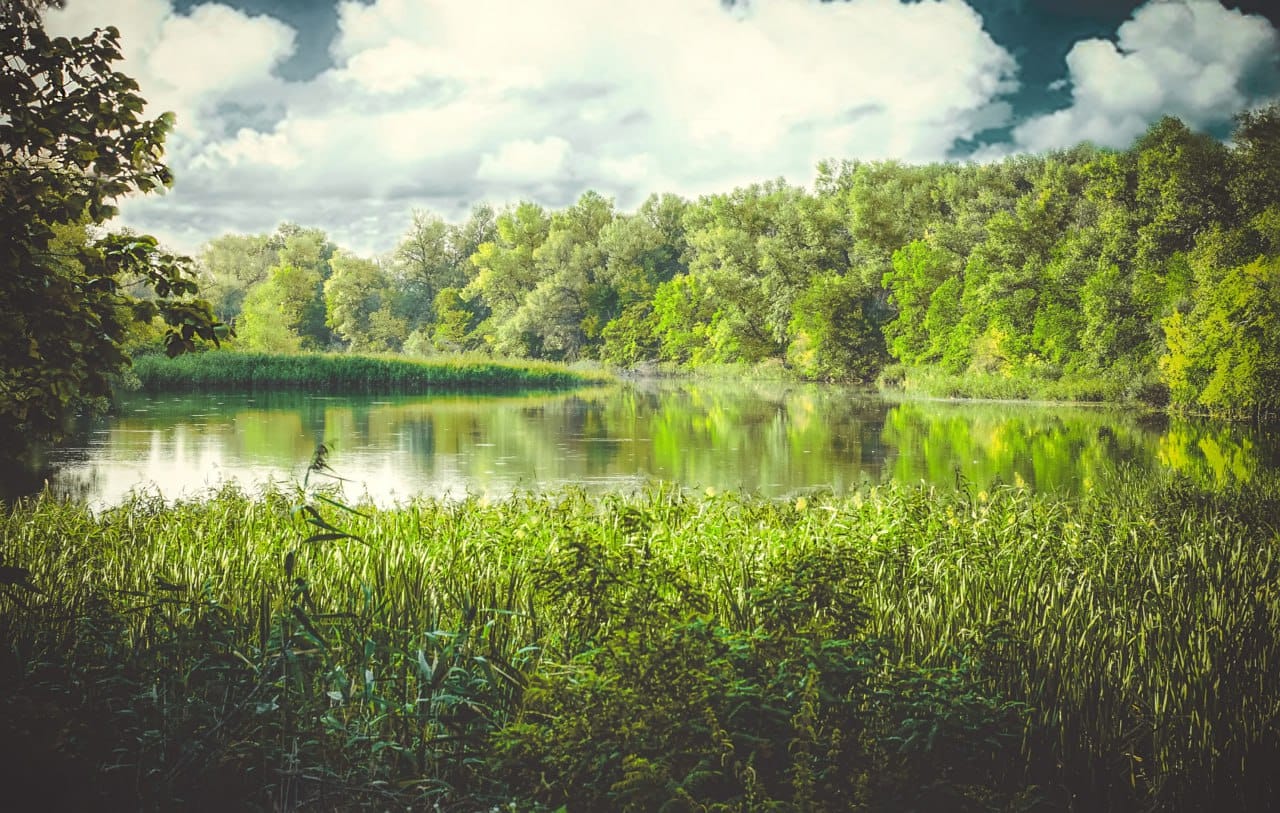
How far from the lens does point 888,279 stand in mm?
43312

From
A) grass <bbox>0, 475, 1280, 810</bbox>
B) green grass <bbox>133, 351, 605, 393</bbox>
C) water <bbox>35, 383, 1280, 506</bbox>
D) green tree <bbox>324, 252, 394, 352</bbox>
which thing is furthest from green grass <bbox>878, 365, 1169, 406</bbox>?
green tree <bbox>324, 252, 394, 352</bbox>

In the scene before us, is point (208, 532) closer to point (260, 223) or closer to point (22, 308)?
Result: point (22, 308)

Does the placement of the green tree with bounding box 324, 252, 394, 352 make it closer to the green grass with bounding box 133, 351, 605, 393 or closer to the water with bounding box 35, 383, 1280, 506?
the green grass with bounding box 133, 351, 605, 393

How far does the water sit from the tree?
3.15 m

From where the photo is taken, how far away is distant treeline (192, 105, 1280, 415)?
23.5 m

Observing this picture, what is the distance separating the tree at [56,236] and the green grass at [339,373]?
84.6 feet

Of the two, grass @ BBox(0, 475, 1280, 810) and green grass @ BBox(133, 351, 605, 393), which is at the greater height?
green grass @ BBox(133, 351, 605, 393)

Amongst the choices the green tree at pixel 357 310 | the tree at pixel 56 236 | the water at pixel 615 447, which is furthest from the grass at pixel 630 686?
the green tree at pixel 357 310

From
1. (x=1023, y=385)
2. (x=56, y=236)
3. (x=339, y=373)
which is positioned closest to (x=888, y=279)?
(x=1023, y=385)

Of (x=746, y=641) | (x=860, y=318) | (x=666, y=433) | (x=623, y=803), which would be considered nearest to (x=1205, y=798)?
(x=746, y=641)

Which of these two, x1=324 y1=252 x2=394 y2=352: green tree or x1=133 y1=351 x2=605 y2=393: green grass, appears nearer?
x1=133 y1=351 x2=605 y2=393: green grass

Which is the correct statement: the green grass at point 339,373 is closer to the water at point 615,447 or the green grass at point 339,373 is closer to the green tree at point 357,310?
the water at point 615,447

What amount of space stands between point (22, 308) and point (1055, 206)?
38.6 m

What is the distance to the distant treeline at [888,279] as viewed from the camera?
23547 mm
